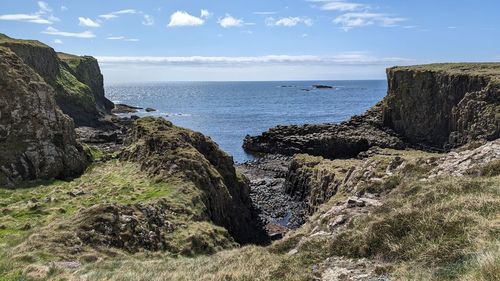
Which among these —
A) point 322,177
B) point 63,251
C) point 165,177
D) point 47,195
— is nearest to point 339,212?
point 63,251

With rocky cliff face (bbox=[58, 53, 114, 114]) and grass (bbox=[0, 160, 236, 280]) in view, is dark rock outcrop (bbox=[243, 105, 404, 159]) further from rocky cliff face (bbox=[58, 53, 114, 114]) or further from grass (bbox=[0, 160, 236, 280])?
rocky cliff face (bbox=[58, 53, 114, 114])

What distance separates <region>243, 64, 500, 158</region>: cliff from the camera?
7738 centimetres

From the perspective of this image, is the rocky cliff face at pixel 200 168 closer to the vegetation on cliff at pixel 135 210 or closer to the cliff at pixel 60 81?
the vegetation on cliff at pixel 135 210

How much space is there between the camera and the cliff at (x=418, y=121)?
77.4 meters

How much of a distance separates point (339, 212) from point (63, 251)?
1290cm

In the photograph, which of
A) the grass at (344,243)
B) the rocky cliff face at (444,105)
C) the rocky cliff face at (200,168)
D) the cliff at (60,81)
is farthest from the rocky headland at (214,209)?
the cliff at (60,81)

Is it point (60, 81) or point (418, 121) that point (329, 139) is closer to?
point (418, 121)

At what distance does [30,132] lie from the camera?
1479 inches

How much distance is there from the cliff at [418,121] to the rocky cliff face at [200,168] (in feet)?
143

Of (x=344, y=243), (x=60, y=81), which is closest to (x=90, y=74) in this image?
(x=60, y=81)

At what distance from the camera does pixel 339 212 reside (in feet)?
65.6

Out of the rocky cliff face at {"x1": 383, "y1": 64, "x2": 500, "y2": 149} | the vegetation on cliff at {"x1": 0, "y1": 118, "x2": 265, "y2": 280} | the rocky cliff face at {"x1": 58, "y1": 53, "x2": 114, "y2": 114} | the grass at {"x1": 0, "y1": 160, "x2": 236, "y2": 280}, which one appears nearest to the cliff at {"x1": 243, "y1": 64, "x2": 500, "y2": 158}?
the rocky cliff face at {"x1": 383, "y1": 64, "x2": 500, "y2": 149}

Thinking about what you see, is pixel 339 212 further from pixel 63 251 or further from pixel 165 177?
pixel 165 177

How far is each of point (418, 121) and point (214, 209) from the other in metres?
71.0
